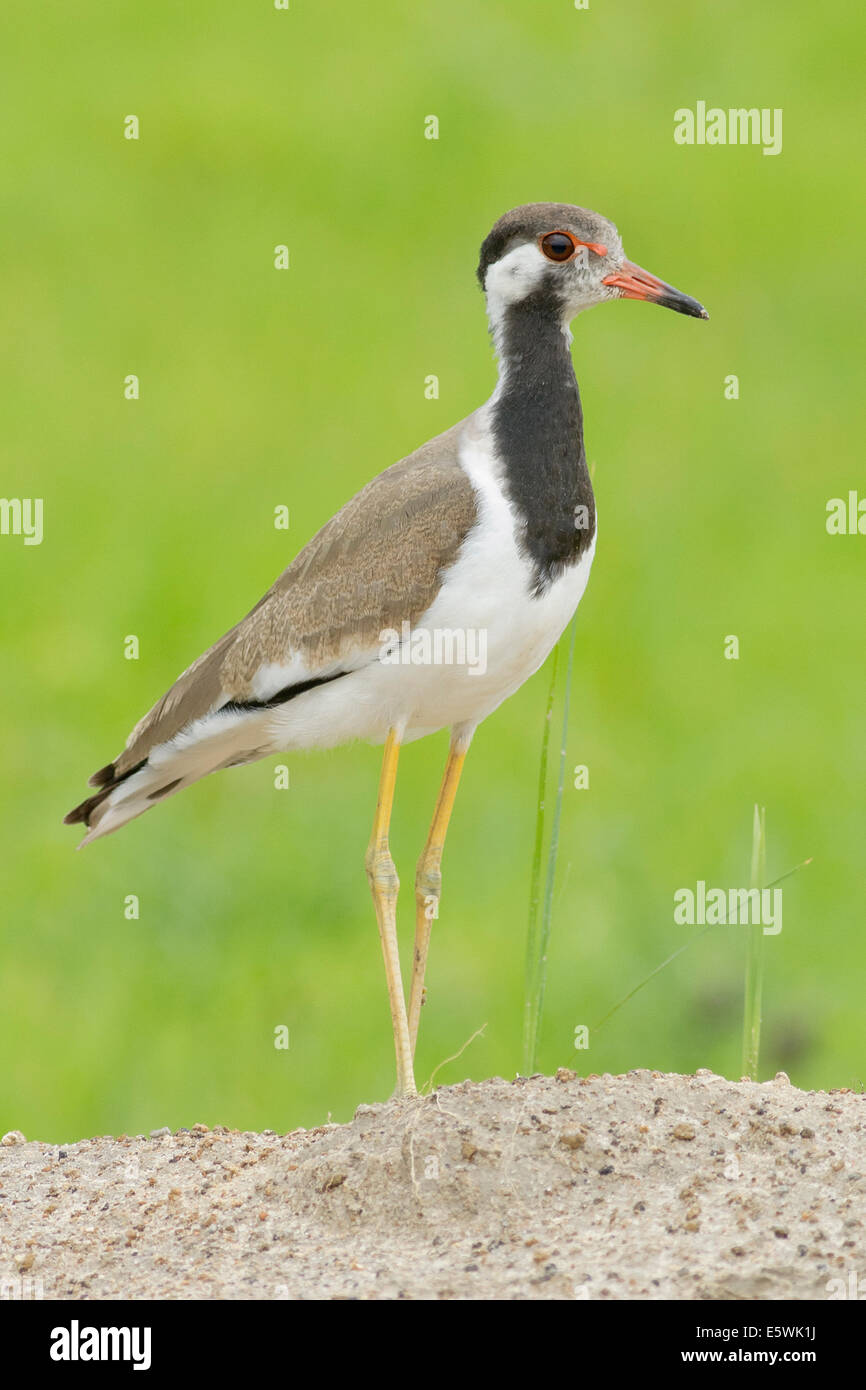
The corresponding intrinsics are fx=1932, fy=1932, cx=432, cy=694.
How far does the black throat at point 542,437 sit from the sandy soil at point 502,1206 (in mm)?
1753

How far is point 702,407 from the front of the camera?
16188 millimetres

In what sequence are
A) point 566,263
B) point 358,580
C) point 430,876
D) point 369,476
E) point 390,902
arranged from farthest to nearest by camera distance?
1. point 369,476
2. point 430,876
3. point 390,902
4. point 358,580
5. point 566,263

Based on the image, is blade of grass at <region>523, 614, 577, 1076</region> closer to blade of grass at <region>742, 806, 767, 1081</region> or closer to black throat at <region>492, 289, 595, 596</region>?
black throat at <region>492, 289, 595, 596</region>

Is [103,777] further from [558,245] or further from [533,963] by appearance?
[558,245]

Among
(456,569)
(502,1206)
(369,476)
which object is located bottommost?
(502,1206)

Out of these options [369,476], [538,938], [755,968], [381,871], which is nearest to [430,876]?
[381,871]

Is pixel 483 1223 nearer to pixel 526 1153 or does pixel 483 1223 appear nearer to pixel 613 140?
pixel 526 1153

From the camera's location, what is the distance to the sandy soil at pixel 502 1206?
4836mm

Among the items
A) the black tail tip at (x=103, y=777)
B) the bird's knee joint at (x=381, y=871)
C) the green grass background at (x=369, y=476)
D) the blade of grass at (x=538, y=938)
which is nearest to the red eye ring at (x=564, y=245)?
the blade of grass at (x=538, y=938)

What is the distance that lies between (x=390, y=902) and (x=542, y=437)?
1.70 metres

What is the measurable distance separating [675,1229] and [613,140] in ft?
48.7

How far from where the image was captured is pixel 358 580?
6508 mm

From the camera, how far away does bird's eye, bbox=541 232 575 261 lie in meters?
6.38

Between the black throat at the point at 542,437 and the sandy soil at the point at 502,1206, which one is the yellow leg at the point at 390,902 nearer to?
the sandy soil at the point at 502,1206
